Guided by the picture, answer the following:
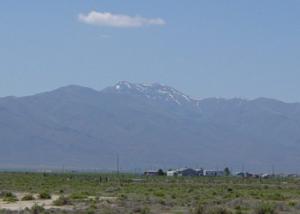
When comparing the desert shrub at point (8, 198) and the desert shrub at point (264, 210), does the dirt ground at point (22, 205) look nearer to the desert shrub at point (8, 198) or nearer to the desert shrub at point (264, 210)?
the desert shrub at point (8, 198)

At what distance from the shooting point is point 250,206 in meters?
45.8

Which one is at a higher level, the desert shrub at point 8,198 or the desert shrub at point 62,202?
the desert shrub at point 8,198

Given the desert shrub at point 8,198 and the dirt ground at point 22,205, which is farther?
the desert shrub at point 8,198

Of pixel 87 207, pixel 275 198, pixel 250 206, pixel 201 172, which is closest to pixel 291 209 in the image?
pixel 250 206

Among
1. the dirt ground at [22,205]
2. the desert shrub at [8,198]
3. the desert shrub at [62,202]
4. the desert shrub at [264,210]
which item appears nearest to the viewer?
the desert shrub at [264,210]

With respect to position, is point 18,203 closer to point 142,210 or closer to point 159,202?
point 159,202

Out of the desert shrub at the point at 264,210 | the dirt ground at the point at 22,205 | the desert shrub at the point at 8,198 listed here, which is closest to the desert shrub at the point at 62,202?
the dirt ground at the point at 22,205

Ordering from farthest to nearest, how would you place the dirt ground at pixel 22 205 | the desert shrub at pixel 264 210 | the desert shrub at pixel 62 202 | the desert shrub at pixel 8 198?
1. the desert shrub at pixel 8 198
2. the desert shrub at pixel 62 202
3. the dirt ground at pixel 22 205
4. the desert shrub at pixel 264 210

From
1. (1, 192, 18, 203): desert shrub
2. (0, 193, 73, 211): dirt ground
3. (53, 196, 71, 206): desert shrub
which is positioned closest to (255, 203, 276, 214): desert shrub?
(0, 193, 73, 211): dirt ground

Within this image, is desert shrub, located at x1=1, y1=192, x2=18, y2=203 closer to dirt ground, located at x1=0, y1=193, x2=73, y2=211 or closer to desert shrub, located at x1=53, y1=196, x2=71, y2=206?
dirt ground, located at x1=0, y1=193, x2=73, y2=211

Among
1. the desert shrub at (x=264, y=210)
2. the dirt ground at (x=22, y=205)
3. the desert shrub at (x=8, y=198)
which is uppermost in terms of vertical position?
the desert shrub at (x=8, y=198)

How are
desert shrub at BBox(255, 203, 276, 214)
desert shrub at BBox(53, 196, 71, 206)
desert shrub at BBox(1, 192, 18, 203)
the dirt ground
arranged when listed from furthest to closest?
desert shrub at BBox(1, 192, 18, 203) → desert shrub at BBox(53, 196, 71, 206) → the dirt ground → desert shrub at BBox(255, 203, 276, 214)

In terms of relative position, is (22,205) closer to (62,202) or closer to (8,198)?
(62,202)

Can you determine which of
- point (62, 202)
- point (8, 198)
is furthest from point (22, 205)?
point (8, 198)
